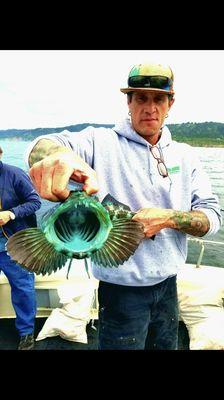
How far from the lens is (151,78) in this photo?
1.42 meters

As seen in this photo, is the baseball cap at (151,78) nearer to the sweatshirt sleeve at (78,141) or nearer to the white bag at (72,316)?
the sweatshirt sleeve at (78,141)

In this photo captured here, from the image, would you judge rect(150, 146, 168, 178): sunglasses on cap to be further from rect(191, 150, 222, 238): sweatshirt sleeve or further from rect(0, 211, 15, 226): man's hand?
rect(0, 211, 15, 226): man's hand

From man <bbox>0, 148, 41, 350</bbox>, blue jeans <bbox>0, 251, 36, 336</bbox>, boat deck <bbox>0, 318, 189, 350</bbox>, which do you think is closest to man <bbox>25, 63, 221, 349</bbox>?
man <bbox>0, 148, 41, 350</bbox>

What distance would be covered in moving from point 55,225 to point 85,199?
0.36ft

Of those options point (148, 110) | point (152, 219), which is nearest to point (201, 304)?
point (152, 219)

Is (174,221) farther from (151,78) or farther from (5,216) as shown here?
(5,216)

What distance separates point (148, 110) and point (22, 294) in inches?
69.3

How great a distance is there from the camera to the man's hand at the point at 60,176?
838 millimetres

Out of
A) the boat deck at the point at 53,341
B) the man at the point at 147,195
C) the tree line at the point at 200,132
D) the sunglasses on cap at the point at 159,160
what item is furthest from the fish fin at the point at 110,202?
the boat deck at the point at 53,341

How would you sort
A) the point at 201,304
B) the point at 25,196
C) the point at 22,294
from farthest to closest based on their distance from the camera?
1. the point at 201,304
2. the point at 22,294
3. the point at 25,196

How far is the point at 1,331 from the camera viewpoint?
3035 millimetres

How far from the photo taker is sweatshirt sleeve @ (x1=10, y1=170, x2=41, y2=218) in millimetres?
2443
